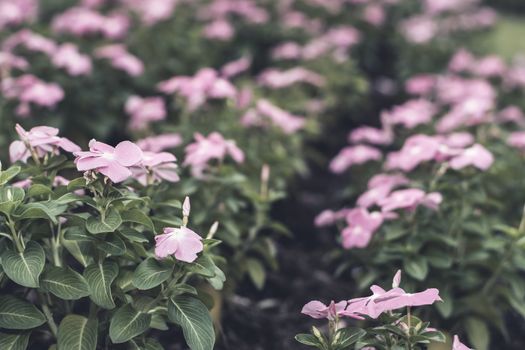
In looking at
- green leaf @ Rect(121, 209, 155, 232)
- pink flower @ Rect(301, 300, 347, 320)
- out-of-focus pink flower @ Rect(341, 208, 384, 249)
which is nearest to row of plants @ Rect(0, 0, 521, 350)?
green leaf @ Rect(121, 209, 155, 232)

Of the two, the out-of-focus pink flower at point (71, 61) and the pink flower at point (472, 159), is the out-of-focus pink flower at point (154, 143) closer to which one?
the out-of-focus pink flower at point (71, 61)

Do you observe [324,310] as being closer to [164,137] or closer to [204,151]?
[204,151]

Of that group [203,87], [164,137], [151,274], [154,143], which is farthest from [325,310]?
[203,87]

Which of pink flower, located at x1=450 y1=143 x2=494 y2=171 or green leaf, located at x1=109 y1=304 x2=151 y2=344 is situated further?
pink flower, located at x1=450 y1=143 x2=494 y2=171

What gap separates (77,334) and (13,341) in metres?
0.16

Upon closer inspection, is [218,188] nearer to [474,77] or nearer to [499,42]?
[474,77]

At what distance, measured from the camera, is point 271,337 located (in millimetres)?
2529

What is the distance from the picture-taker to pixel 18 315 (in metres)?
1.59

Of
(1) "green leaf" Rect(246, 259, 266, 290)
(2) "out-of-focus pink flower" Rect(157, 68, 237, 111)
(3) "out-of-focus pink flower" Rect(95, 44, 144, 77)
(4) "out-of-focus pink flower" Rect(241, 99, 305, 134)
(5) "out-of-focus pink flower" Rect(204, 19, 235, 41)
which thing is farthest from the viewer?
(5) "out-of-focus pink flower" Rect(204, 19, 235, 41)

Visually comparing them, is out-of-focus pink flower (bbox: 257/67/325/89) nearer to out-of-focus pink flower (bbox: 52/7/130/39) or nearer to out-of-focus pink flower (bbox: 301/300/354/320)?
out-of-focus pink flower (bbox: 52/7/130/39)

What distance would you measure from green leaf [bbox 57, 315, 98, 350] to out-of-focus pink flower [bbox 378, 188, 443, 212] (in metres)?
1.03

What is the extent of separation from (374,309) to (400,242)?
93 cm

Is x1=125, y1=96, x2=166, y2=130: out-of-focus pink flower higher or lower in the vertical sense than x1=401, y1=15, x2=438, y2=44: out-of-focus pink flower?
higher

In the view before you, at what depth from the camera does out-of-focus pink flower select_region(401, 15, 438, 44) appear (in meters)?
4.94
